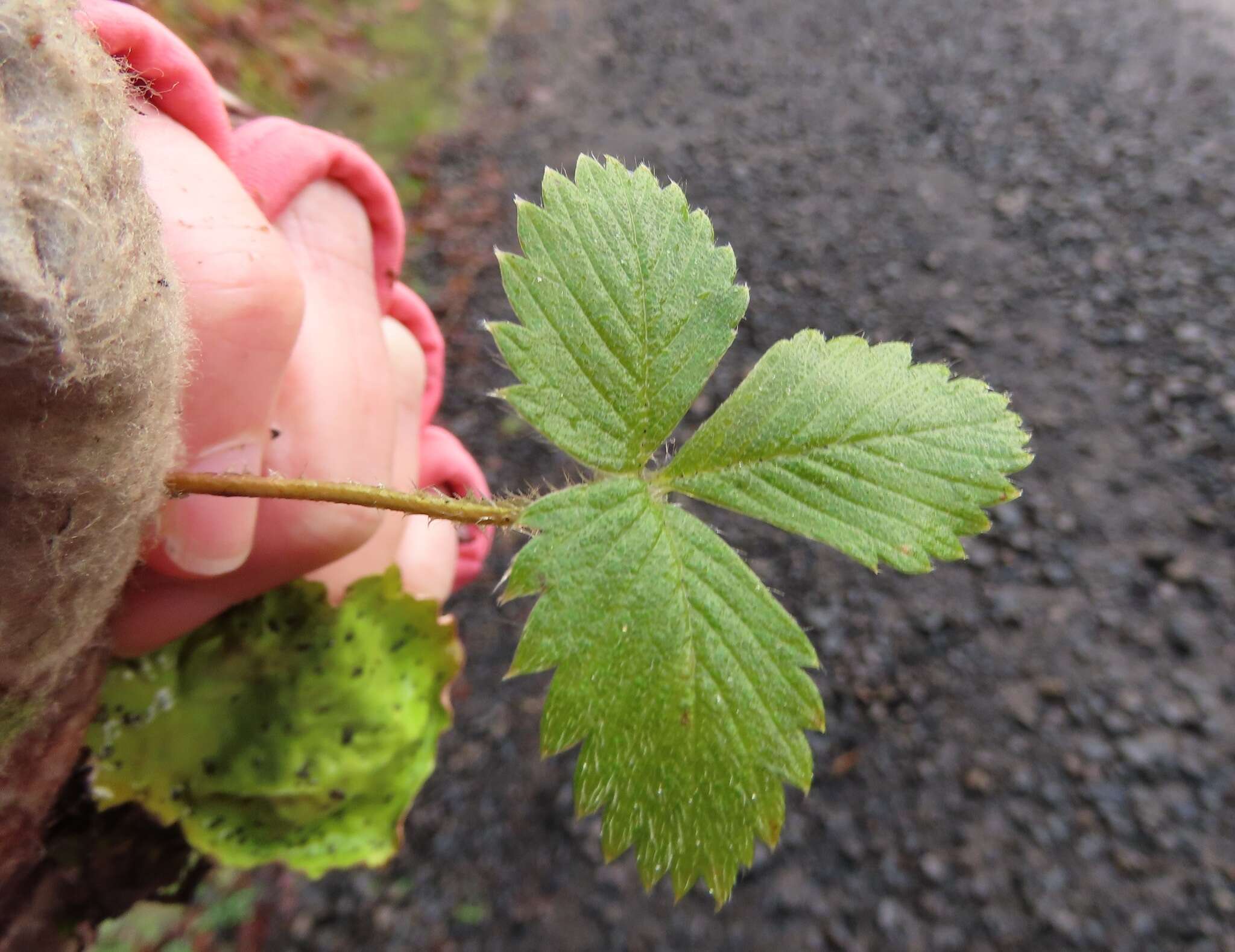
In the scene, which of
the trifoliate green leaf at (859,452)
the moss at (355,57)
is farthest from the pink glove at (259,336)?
the moss at (355,57)

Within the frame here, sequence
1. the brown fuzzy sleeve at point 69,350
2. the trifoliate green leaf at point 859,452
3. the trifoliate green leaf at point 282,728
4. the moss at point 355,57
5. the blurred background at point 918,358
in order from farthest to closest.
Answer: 1. the moss at point 355,57
2. the blurred background at point 918,358
3. the trifoliate green leaf at point 282,728
4. the trifoliate green leaf at point 859,452
5. the brown fuzzy sleeve at point 69,350

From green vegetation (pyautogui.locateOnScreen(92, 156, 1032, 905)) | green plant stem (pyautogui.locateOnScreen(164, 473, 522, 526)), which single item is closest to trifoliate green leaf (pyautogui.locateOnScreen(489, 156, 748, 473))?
green vegetation (pyautogui.locateOnScreen(92, 156, 1032, 905))

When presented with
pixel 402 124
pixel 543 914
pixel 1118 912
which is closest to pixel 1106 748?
pixel 1118 912

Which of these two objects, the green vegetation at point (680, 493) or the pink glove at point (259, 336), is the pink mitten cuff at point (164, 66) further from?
the green vegetation at point (680, 493)

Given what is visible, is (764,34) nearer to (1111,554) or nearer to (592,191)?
(1111,554)

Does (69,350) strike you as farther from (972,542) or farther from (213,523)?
(972,542)

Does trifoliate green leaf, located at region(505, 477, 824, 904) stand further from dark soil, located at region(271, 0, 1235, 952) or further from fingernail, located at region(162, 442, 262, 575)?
dark soil, located at region(271, 0, 1235, 952)
